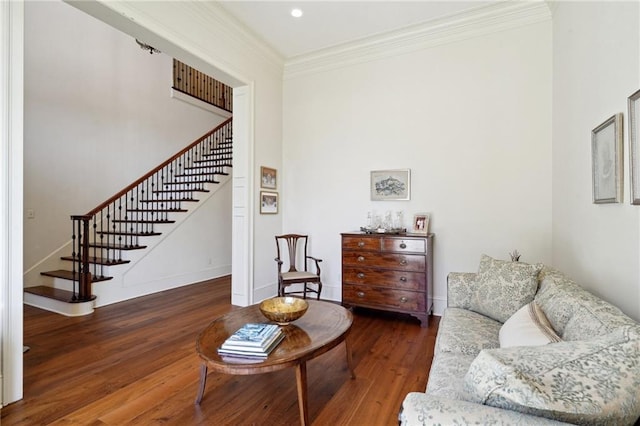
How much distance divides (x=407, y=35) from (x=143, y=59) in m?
5.06

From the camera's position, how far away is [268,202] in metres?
4.54

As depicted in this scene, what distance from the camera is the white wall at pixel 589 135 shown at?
1.76 m

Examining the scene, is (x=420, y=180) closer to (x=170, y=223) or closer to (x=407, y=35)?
(x=407, y=35)

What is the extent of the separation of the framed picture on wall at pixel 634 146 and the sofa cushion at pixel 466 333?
1.08 m

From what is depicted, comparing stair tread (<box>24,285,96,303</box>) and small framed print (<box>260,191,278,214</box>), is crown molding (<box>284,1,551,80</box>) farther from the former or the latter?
stair tread (<box>24,285,96,303</box>)

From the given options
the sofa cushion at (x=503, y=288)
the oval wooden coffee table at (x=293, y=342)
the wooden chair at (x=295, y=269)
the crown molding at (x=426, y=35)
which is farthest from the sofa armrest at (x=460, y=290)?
the crown molding at (x=426, y=35)

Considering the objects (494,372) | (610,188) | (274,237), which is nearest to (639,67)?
(610,188)

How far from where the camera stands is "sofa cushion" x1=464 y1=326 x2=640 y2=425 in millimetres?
835

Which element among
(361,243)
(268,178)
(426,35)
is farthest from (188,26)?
(361,243)

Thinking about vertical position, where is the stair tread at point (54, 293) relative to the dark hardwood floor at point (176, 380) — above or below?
above

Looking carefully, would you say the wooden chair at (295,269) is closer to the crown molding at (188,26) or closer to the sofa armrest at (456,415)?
the crown molding at (188,26)

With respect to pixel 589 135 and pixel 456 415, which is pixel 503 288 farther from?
pixel 456 415

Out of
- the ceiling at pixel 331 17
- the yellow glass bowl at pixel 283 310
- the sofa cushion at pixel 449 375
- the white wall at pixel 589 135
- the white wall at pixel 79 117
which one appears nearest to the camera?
the sofa cushion at pixel 449 375

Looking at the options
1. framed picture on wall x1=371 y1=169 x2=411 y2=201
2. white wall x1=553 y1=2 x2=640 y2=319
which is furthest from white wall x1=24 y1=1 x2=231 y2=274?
white wall x1=553 y1=2 x2=640 y2=319
